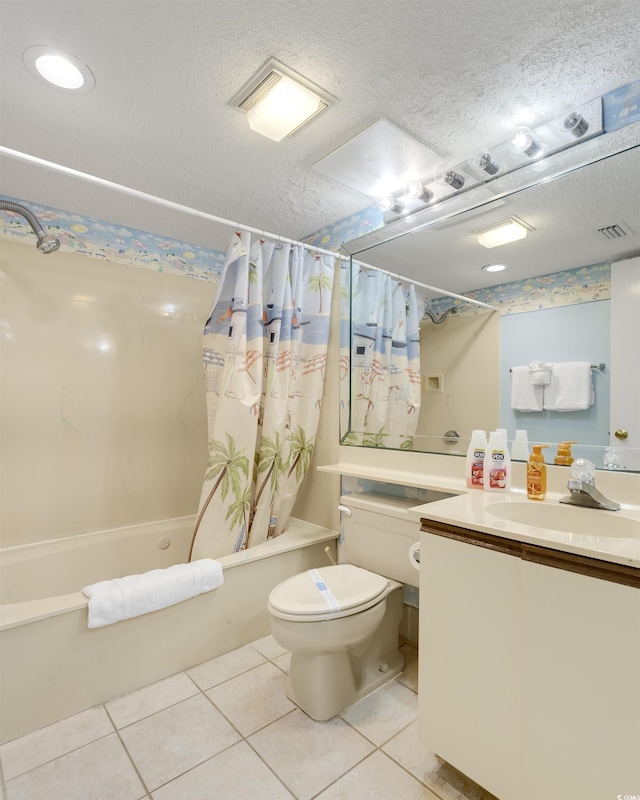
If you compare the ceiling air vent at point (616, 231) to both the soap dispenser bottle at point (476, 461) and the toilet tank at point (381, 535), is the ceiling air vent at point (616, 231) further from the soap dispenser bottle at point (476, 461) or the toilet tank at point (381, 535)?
the toilet tank at point (381, 535)

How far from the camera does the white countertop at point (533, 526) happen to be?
0.87 m

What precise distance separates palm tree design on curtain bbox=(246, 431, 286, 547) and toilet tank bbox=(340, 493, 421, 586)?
43 cm

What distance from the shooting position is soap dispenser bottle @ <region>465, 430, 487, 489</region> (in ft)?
5.17

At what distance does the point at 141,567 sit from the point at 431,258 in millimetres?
2366

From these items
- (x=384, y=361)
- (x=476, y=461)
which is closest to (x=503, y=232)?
(x=384, y=361)

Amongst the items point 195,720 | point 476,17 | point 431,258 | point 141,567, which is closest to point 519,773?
point 195,720

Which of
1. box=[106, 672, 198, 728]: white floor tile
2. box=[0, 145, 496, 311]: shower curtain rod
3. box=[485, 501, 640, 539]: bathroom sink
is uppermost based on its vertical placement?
box=[0, 145, 496, 311]: shower curtain rod

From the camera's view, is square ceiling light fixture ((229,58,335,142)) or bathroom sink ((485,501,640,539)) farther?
square ceiling light fixture ((229,58,335,142))

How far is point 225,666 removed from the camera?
178 centimetres

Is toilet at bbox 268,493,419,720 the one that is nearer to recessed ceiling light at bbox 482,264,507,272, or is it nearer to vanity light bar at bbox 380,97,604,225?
recessed ceiling light at bbox 482,264,507,272

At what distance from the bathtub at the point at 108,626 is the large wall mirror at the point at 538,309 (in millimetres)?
869

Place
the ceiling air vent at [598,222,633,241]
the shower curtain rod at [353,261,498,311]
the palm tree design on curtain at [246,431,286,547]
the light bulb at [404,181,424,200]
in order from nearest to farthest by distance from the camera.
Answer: the ceiling air vent at [598,222,633,241]
the shower curtain rod at [353,261,498,311]
the light bulb at [404,181,424,200]
the palm tree design on curtain at [246,431,286,547]

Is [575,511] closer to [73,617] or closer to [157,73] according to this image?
[73,617]

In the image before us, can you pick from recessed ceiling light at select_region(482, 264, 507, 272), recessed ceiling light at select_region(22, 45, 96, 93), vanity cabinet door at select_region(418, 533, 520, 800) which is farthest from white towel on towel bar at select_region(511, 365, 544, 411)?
recessed ceiling light at select_region(22, 45, 96, 93)
